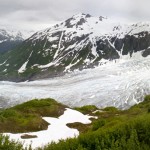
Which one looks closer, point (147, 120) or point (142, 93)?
point (147, 120)

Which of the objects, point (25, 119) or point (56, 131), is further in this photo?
point (25, 119)

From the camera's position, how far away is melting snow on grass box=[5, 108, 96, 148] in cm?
3909

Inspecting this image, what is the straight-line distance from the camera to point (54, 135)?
4322 centimetres

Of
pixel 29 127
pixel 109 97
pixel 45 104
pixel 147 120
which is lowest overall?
pixel 147 120

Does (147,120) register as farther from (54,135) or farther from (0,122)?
(0,122)

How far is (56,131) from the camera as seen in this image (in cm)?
4516

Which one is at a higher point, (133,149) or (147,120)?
(147,120)

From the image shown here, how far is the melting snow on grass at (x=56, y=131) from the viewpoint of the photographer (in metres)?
39.1

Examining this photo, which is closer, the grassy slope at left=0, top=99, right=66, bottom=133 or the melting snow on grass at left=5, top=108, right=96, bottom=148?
the melting snow on grass at left=5, top=108, right=96, bottom=148

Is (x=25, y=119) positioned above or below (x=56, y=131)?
above

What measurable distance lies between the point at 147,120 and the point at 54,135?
60.2ft

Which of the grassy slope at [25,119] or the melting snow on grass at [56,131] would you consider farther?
the grassy slope at [25,119]

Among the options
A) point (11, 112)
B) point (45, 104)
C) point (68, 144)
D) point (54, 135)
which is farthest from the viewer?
point (45, 104)

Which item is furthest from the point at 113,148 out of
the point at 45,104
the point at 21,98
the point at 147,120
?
the point at 21,98
